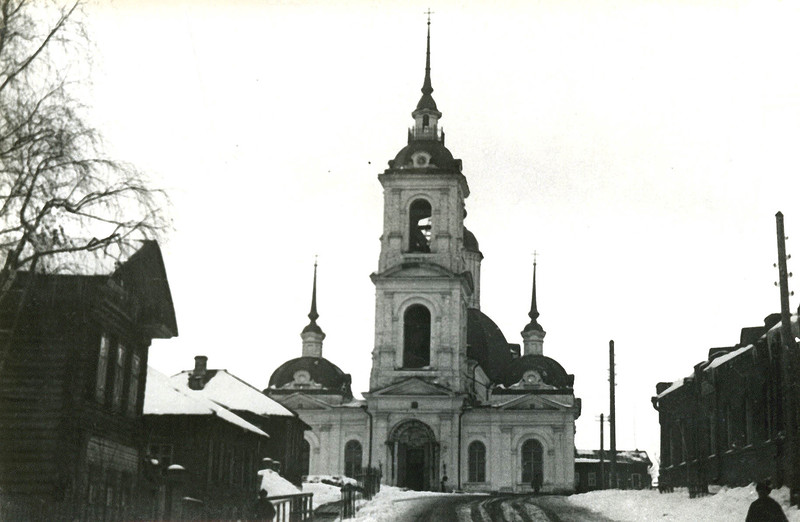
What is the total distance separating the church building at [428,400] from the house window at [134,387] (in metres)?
39.8

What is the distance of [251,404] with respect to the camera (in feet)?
134

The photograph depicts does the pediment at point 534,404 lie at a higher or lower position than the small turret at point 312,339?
lower

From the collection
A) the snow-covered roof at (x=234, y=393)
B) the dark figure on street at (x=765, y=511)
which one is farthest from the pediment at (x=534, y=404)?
the dark figure on street at (x=765, y=511)

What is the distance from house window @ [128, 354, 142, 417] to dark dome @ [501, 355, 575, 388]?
166ft

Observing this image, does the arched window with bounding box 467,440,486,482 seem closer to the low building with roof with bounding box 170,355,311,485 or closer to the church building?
the church building

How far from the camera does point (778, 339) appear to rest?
30359mm

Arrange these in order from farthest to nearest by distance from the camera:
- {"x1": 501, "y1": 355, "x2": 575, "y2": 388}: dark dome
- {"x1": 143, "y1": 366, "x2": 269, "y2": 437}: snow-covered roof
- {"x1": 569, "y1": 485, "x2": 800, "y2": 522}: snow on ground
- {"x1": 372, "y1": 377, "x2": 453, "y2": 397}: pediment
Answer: {"x1": 501, "y1": 355, "x2": 575, "y2": 388}: dark dome
{"x1": 372, "y1": 377, "x2": 453, "y2": 397}: pediment
{"x1": 143, "y1": 366, "x2": 269, "y2": 437}: snow-covered roof
{"x1": 569, "y1": 485, "x2": 800, "y2": 522}: snow on ground

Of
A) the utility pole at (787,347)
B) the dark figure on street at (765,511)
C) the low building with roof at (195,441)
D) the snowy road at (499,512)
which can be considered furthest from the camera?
the snowy road at (499,512)

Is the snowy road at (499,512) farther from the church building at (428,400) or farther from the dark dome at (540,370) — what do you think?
the dark dome at (540,370)

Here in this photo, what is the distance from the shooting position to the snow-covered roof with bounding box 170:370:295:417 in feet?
132

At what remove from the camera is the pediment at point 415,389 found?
66.7m

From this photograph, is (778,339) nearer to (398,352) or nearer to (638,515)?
(638,515)

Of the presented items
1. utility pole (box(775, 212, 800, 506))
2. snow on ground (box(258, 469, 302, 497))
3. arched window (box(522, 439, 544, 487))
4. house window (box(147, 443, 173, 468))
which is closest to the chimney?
snow on ground (box(258, 469, 302, 497))

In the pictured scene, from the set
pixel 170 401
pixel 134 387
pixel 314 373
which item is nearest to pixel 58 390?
pixel 134 387
